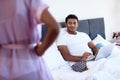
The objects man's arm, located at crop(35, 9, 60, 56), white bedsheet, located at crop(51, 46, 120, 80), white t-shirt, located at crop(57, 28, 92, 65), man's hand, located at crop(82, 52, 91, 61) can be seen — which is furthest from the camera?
white t-shirt, located at crop(57, 28, 92, 65)

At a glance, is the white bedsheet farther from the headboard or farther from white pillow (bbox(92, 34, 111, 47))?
the headboard

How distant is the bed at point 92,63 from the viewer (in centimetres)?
193

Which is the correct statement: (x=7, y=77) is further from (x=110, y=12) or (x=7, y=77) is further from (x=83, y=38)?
(x=110, y=12)

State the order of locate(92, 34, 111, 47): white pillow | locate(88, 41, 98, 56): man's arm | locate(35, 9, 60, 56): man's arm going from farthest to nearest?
locate(92, 34, 111, 47): white pillow < locate(88, 41, 98, 56): man's arm < locate(35, 9, 60, 56): man's arm

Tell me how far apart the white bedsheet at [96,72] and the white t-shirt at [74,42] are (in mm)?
317

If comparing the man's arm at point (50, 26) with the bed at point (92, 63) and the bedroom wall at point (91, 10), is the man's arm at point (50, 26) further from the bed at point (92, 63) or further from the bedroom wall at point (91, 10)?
the bedroom wall at point (91, 10)

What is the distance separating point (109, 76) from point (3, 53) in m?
1.23

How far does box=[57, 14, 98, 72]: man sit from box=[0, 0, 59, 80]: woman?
4.80 ft

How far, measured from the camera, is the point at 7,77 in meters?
0.93

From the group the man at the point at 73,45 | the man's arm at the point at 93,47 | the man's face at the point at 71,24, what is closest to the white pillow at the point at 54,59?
the man at the point at 73,45

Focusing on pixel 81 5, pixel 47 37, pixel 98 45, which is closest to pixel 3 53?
pixel 47 37

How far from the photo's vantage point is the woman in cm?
87

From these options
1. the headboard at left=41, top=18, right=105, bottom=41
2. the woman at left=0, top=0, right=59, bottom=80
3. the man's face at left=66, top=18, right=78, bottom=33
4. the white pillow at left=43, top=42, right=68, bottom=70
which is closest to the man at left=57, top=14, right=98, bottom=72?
the man's face at left=66, top=18, right=78, bottom=33

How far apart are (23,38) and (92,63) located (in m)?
1.55
